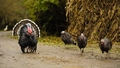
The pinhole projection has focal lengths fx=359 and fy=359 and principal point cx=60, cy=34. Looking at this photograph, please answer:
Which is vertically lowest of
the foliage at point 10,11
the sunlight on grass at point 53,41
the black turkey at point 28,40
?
the sunlight on grass at point 53,41

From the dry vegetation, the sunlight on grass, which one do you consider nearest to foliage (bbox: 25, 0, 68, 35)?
the sunlight on grass

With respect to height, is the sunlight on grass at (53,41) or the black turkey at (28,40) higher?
the black turkey at (28,40)

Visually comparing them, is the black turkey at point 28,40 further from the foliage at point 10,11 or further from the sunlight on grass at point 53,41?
the foliage at point 10,11

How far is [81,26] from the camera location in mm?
31875

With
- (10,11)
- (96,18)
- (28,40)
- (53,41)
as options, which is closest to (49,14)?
(53,41)

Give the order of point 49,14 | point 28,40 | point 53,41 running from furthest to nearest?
point 49,14
point 53,41
point 28,40

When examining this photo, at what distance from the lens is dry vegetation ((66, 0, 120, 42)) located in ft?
98.2

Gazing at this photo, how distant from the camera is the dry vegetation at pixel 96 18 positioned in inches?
1178

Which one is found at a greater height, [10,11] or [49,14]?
[10,11]

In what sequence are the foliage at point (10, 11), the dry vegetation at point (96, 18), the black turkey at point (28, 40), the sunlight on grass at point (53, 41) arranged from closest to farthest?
1. the black turkey at point (28, 40)
2. the sunlight on grass at point (53, 41)
3. the dry vegetation at point (96, 18)
4. the foliage at point (10, 11)

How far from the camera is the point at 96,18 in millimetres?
30625

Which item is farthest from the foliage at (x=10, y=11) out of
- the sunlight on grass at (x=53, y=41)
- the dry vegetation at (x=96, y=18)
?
the dry vegetation at (x=96, y=18)

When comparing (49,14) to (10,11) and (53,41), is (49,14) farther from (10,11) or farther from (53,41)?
(10,11)

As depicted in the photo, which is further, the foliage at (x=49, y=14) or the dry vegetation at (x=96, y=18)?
the foliage at (x=49, y=14)
